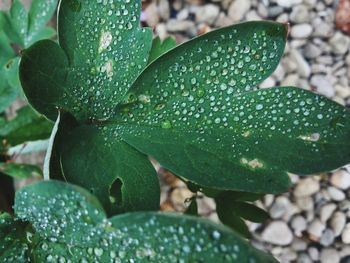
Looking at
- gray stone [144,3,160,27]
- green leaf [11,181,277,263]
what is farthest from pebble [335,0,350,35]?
green leaf [11,181,277,263]

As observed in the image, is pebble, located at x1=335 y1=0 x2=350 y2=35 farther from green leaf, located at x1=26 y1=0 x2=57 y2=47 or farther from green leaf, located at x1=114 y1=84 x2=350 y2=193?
green leaf, located at x1=114 y1=84 x2=350 y2=193

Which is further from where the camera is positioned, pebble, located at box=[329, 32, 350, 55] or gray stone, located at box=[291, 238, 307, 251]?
pebble, located at box=[329, 32, 350, 55]

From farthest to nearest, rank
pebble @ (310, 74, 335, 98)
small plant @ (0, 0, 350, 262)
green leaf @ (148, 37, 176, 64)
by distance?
pebble @ (310, 74, 335, 98), green leaf @ (148, 37, 176, 64), small plant @ (0, 0, 350, 262)

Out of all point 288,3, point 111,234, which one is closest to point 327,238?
point 288,3

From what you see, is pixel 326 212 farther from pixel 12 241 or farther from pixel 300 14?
pixel 12 241

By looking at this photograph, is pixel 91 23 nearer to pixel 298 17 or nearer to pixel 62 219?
pixel 62 219

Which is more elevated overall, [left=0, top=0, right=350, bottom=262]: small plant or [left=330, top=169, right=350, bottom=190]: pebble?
[left=0, top=0, right=350, bottom=262]: small plant

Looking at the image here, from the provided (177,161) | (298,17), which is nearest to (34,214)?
(177,161)
